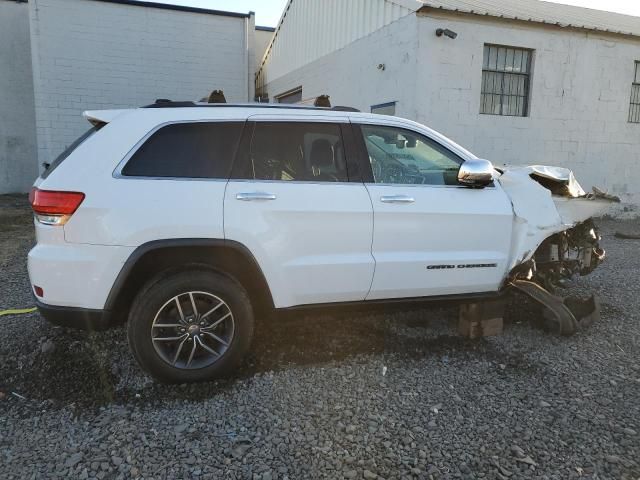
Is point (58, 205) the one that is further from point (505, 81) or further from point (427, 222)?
point (505, 81)

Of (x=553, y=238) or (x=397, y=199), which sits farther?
(x=553, y=238)

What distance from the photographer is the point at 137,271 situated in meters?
3.07

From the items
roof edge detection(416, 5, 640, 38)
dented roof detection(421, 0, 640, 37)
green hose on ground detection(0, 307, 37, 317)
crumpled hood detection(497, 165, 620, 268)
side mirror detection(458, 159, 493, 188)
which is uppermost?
dented roof detection(421, 0, 640, 37)

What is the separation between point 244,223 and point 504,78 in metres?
8.58

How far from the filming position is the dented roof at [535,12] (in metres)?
9.24

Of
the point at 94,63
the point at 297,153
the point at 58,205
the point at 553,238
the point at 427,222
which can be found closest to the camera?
the point at 58,205

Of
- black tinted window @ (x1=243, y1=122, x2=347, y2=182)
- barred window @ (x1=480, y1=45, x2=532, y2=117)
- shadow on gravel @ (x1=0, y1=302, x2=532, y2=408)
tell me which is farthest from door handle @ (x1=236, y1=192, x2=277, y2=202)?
barred window @ (x1=480, y1=45, x2=532, y2=117)

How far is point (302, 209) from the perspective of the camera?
3.26 m

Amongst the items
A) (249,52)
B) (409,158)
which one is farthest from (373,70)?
(409,158)

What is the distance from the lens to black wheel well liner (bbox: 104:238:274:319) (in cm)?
301

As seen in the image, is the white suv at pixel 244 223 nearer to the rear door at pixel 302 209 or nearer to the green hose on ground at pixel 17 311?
the rear door at pixel 302 209

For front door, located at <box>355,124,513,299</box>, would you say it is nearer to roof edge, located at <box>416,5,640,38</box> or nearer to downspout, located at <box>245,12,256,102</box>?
roof edge, located at <box>416,5,640,38</box>

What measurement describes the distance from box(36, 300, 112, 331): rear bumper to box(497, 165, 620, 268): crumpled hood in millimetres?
3071

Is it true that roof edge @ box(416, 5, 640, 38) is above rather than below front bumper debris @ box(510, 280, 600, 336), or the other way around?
above
